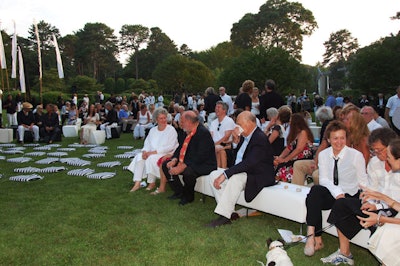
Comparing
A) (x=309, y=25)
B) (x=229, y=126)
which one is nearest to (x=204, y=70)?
(x=309, y=25)

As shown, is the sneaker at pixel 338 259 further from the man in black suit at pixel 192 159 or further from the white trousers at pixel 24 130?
the white trousers at pixel 24 130

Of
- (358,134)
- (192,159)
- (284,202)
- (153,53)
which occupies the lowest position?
(284,202)

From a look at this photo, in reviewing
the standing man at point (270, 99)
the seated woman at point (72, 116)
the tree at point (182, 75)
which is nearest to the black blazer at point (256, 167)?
the standing man at point (270, 99)

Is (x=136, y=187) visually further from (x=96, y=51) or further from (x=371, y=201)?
(x=96, y=51)

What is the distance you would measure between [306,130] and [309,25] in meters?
51.9

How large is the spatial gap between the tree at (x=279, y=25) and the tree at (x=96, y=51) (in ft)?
85.3

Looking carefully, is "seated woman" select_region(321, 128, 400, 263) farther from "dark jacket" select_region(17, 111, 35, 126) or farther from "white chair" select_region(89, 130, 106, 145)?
"dark jacket" select_region(17, 111, 35, 126)

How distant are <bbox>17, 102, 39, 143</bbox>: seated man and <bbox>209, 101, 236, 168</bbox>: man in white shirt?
8.18 m

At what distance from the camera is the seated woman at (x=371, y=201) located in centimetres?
359

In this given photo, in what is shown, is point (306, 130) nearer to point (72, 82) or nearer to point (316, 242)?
point (316, 242)

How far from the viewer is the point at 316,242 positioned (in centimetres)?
419

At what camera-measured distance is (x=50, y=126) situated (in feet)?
45.5

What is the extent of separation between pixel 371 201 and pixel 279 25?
5145 centimetres

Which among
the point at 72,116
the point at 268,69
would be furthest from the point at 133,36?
the point at 72,116
